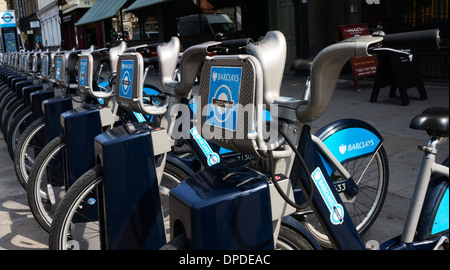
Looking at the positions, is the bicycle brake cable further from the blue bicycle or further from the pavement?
the pavement

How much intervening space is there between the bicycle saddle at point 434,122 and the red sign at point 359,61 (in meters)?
7.21

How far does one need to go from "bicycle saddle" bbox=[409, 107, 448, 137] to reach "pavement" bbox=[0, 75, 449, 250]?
3.4 inches

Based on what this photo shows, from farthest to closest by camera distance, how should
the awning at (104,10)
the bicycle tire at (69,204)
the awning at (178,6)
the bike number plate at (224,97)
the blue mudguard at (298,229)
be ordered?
the awning at (104,10) < the awning at (178,6) < the bicycle tire at (69,204) < the blue mudguard at (298,229) < the bike number plate at (224,97)

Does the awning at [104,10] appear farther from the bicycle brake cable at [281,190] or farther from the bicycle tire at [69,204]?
the bicycle brake cable at [281,190]

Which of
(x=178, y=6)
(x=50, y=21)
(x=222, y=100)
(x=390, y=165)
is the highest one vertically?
(x=50, y=21)

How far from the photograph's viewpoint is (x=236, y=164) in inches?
79.1

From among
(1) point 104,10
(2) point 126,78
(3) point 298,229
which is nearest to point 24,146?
(2) point 126,78

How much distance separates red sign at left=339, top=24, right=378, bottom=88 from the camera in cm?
894

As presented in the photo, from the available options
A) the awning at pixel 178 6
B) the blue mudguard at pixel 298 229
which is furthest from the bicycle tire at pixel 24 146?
the awning at pixel 178 6

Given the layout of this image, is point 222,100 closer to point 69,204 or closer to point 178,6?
point 69,204

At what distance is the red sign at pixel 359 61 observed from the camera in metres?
8.94

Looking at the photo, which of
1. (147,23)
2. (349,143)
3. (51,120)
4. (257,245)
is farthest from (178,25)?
(257,245)

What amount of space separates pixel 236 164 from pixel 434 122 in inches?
30.8
